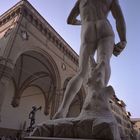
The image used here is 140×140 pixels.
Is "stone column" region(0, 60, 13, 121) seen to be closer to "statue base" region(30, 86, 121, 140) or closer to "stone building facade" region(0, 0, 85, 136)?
"stone building facade" region(0, 0, 85, 136)

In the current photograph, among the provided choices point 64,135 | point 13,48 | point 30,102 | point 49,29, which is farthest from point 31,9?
point 64,135

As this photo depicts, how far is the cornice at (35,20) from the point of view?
12.2 metres

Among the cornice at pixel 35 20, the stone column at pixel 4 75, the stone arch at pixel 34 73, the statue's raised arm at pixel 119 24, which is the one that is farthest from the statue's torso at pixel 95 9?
the stone arch at pixel 34 73

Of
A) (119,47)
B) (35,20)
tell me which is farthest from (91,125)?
(35,20)

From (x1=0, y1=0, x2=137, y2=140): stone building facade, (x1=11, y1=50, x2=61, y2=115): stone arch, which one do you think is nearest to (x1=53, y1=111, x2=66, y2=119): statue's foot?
(x1=0, y1=0, x2=137, y2=140): stone building facade

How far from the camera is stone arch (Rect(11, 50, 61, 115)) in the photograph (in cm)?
1466

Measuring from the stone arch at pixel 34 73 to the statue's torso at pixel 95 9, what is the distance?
36.9 ft

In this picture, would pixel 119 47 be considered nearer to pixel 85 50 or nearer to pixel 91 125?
pixel 85 50

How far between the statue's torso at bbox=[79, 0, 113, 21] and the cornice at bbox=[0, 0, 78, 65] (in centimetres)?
1022

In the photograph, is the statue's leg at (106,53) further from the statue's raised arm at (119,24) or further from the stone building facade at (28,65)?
the stone building facade at (28,65)

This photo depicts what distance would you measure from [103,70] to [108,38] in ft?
1.89

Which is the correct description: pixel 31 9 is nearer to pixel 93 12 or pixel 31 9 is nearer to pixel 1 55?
pixel 1 55

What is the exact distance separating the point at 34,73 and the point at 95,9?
1503cm

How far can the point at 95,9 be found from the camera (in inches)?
103
